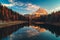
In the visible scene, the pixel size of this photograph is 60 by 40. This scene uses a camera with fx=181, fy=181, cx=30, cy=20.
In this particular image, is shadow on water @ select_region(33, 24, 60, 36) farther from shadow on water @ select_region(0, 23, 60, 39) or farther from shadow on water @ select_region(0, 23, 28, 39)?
shadow on water @ select_region(0, 23, 28, 39)

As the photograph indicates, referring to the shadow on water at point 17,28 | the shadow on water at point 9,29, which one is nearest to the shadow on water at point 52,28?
the shadow on water at point 17,28

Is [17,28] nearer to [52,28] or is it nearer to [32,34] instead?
[32,34]

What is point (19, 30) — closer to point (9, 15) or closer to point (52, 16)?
point (9, 15)

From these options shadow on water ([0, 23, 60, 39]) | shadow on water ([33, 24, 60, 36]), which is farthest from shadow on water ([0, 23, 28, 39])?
shadow on water ([33, 24, 60, 36])

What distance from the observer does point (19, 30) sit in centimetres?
245

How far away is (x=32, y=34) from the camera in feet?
8.02

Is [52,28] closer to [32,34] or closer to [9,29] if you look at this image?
[32,34]

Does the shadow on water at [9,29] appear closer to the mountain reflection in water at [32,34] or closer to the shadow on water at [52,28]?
the mountain reflection in water at [32,34]

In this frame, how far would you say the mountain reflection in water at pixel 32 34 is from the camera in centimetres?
237

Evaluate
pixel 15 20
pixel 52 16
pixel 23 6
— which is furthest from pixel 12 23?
pixel 52 16

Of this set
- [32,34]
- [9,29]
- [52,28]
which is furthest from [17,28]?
[52,28]

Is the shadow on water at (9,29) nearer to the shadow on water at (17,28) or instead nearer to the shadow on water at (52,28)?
the shadow on water at (17,28)

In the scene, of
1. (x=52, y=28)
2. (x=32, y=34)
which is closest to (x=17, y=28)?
(x=32, y=34)

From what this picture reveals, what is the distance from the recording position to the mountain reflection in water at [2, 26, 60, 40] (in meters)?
2.37
